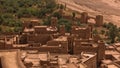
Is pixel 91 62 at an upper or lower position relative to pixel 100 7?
upper

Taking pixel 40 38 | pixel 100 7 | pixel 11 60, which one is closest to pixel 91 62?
pixel 40 38

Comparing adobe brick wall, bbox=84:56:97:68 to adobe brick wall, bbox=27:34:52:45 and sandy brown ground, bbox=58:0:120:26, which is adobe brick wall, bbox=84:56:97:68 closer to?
adobe brick wall, bbox=27:34:52:45

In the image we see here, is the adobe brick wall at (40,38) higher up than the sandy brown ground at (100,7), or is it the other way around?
the adobe brick wall at (40,38)

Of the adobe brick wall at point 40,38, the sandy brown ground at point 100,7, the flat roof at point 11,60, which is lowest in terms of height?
the sandy brown ground at point 100,7

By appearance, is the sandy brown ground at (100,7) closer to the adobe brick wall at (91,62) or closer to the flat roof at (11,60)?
the adobe brick wall at (91,62)

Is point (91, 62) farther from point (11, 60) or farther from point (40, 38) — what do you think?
point (11, 60)

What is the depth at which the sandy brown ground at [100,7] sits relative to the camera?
5063 cm

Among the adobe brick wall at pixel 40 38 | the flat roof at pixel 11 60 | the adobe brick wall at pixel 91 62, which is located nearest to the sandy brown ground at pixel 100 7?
the adobe brick wall at pixel 40 38

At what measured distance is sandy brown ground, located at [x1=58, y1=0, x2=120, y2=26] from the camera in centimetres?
5063

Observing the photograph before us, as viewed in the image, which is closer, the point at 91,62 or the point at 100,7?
the point at 91,62

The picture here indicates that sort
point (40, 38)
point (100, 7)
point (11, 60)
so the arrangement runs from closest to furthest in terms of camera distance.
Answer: point (11, 60) < point (40, 38) < point (100, 7)

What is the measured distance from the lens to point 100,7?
56.6 metres

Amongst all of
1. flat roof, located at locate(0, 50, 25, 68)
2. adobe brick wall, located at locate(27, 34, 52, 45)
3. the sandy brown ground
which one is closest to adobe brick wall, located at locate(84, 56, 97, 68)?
adobe brick wall, located at locate(27, 34, 52, 45)

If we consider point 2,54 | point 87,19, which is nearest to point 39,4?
point 87,19
